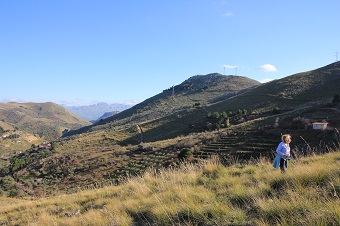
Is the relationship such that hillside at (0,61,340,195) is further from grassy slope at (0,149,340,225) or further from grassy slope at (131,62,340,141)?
grassy slope at (0,149,340,225)

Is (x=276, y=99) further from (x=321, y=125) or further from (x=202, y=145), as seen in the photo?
(x=321, y=125)

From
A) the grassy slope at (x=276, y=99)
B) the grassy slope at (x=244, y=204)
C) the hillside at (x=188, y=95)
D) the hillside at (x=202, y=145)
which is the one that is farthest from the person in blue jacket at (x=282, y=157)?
the hillside at (x=188, y=95)

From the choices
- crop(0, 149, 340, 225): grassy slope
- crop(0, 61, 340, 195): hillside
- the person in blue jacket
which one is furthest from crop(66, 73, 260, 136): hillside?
crop(0, 149, 340, 225): grassy slope

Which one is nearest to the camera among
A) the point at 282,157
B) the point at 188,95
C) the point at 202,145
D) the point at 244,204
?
the point at 244,204

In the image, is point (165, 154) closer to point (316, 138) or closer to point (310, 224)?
point (316, 138)

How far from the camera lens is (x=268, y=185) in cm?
527

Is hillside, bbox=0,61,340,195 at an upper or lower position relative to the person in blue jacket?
lower

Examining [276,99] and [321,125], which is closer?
[321,125]

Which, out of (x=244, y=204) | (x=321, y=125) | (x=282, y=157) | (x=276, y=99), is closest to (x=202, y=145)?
(x=321, y=125)

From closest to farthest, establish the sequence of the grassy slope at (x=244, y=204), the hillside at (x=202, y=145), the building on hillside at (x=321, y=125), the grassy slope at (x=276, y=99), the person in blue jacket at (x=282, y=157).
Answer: the grassy slope at (x=244, y=204) → the person in blue jacket at (x=282, y=157) → the building on hillside at (x=321, y=125) → the hillside at (x=202, y=145) → the grassy slope at (x=276, y=99)

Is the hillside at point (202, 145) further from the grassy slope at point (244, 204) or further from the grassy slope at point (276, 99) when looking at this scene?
the grassy slope at point (244, 204)

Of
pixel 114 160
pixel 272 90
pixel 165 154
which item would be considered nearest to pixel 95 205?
pixel 165 154

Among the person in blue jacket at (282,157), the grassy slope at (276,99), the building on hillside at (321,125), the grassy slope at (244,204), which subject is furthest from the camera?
the grassy slope at (276,99)

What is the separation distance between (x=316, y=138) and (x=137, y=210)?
24279 mm
